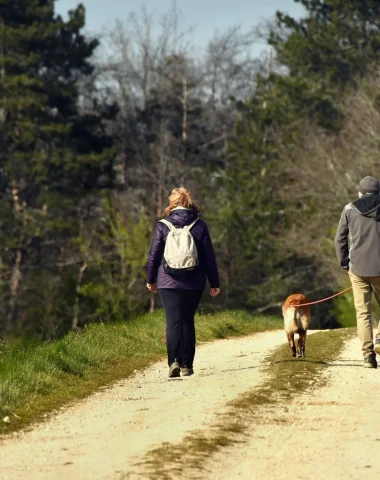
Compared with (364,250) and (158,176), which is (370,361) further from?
(158,176)

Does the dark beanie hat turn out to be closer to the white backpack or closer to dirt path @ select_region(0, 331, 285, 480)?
the white backpack

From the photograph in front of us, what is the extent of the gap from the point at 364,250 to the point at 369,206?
0.46 metres

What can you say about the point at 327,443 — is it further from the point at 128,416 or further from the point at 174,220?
the point at 174,220

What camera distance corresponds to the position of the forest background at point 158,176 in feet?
141

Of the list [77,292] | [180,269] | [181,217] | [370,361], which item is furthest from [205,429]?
[77,292]

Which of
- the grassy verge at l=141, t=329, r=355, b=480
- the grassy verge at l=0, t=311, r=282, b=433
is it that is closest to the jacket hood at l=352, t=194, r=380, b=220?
the grassy verge at l=141, t=329, r=355, b=480

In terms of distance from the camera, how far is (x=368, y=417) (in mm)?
7859

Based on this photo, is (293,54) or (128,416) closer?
(128,416)

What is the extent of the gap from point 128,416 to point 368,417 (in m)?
1.76

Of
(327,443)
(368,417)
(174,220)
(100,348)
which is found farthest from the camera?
(100,348)

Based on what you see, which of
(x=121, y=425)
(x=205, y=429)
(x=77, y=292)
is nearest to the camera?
(x=205, y=429)

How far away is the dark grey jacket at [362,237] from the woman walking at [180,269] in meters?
1.49

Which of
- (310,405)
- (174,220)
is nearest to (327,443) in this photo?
(310,405)

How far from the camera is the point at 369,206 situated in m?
11.0
